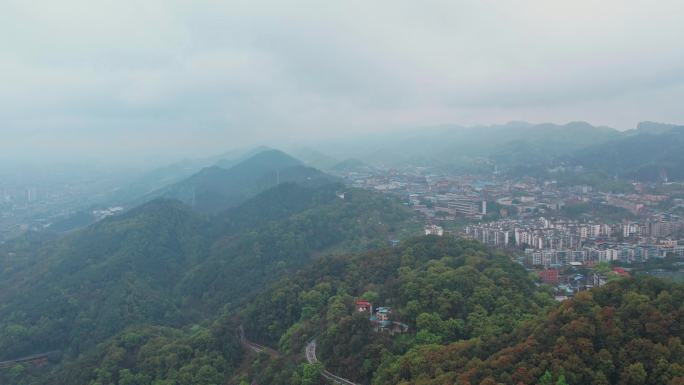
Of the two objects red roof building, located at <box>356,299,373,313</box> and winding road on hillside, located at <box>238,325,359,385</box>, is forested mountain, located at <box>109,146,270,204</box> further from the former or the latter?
red roof building, located at <box>356,299,373,313</box>

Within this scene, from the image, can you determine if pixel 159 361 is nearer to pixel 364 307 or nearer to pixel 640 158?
pixel 364 307

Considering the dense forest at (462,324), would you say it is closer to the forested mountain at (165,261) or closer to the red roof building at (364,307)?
the red roof building at (364,307)

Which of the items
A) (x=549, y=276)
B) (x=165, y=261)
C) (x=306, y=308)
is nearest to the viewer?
(x=306, y=308)

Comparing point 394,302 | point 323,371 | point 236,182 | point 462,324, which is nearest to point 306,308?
point 394,302

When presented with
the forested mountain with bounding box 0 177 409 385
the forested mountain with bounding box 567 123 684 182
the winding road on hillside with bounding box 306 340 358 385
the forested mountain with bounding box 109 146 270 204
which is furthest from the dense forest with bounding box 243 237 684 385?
the forested mountain with bounding box 109 146 270 204

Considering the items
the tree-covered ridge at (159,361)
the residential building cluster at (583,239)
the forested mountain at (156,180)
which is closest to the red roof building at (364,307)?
the tree-covered ridge at (159,361)
